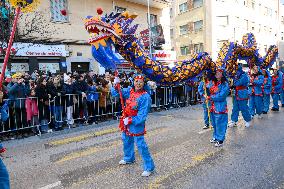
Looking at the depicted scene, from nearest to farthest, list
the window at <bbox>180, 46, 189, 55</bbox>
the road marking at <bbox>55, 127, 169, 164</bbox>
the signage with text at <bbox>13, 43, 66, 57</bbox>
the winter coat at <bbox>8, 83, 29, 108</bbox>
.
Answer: the road marking at <bbox>55, 127, 169, 164</bbox>, the winter coat at <bbox>8, 83, 29, 108</bbox>, the signage with text at <bbox>13, 43, 66, 57</bbox>, the window at <bbox>180, 46, 189, 55</bbox>

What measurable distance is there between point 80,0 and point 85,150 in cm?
1312

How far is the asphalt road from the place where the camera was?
193 inches

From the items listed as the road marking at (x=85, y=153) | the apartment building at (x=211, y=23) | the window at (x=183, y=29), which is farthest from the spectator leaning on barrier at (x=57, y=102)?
the window at (x=183, y=29)

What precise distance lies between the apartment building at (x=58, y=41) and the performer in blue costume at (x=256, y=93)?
9520mm

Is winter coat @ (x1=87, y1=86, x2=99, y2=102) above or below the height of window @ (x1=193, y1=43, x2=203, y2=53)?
below

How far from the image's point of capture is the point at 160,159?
6.09 metres

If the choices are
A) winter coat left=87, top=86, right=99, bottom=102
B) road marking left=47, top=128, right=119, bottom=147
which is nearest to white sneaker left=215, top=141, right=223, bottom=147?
road marking left=47, top=128, right=119, bottom=147

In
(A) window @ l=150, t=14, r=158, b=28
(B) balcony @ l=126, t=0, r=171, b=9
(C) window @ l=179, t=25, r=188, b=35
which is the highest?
(C) window @ l=179, t=25, r=188, b=35

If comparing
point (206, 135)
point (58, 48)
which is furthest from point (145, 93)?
point (58, 48)

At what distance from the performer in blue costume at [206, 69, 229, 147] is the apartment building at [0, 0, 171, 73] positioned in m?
10.1

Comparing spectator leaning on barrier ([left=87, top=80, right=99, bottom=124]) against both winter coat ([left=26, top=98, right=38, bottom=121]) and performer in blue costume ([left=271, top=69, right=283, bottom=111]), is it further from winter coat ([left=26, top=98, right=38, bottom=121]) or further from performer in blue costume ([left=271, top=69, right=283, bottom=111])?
performer in blue costume ([left=271, top=69, right=283, bottom=111])

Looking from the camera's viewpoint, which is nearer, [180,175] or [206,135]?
[180,175]

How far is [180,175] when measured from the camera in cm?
516

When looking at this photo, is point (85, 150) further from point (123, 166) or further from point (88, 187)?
point (88, 187)
